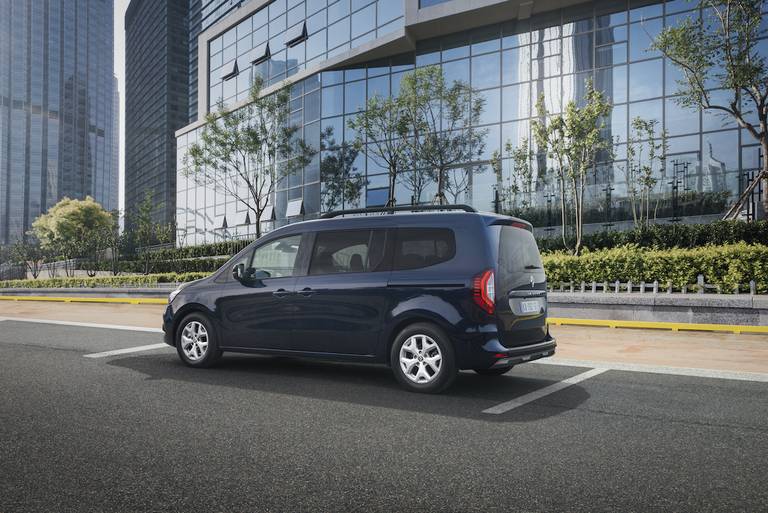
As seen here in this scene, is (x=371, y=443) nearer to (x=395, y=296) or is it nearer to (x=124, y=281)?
(x=395, y=296)

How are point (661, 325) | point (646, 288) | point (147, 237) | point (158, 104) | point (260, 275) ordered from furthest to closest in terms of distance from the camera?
1. point (158, 104)
2. point (147, 237)
3. point (646, 288)
4. point (661, 325)
5. point (260, 275)

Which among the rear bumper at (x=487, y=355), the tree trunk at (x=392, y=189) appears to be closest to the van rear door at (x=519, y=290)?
the rear bumper at (x=487, y=355)

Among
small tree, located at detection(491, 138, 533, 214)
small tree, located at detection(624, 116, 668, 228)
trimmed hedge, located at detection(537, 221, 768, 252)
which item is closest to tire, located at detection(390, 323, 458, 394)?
trimmed hedge, located at detection(537, 221, 768, 252)

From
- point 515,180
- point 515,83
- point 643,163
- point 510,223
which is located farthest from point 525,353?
point 515,83

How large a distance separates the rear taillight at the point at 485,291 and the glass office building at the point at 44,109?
638 feet

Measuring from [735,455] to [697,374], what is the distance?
134 inches

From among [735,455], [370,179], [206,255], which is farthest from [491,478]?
[206,255]

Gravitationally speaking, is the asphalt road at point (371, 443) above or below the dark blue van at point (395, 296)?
below

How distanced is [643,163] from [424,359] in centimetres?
2286

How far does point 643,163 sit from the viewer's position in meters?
25.9

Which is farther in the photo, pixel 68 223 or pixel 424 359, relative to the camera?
pixel 68 223

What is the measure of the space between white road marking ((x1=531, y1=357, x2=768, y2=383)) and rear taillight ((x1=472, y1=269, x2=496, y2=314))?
2.69 meters

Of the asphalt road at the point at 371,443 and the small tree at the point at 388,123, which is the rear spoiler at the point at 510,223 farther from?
the small tree at the point at 388,123

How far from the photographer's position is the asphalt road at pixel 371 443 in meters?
3.38
